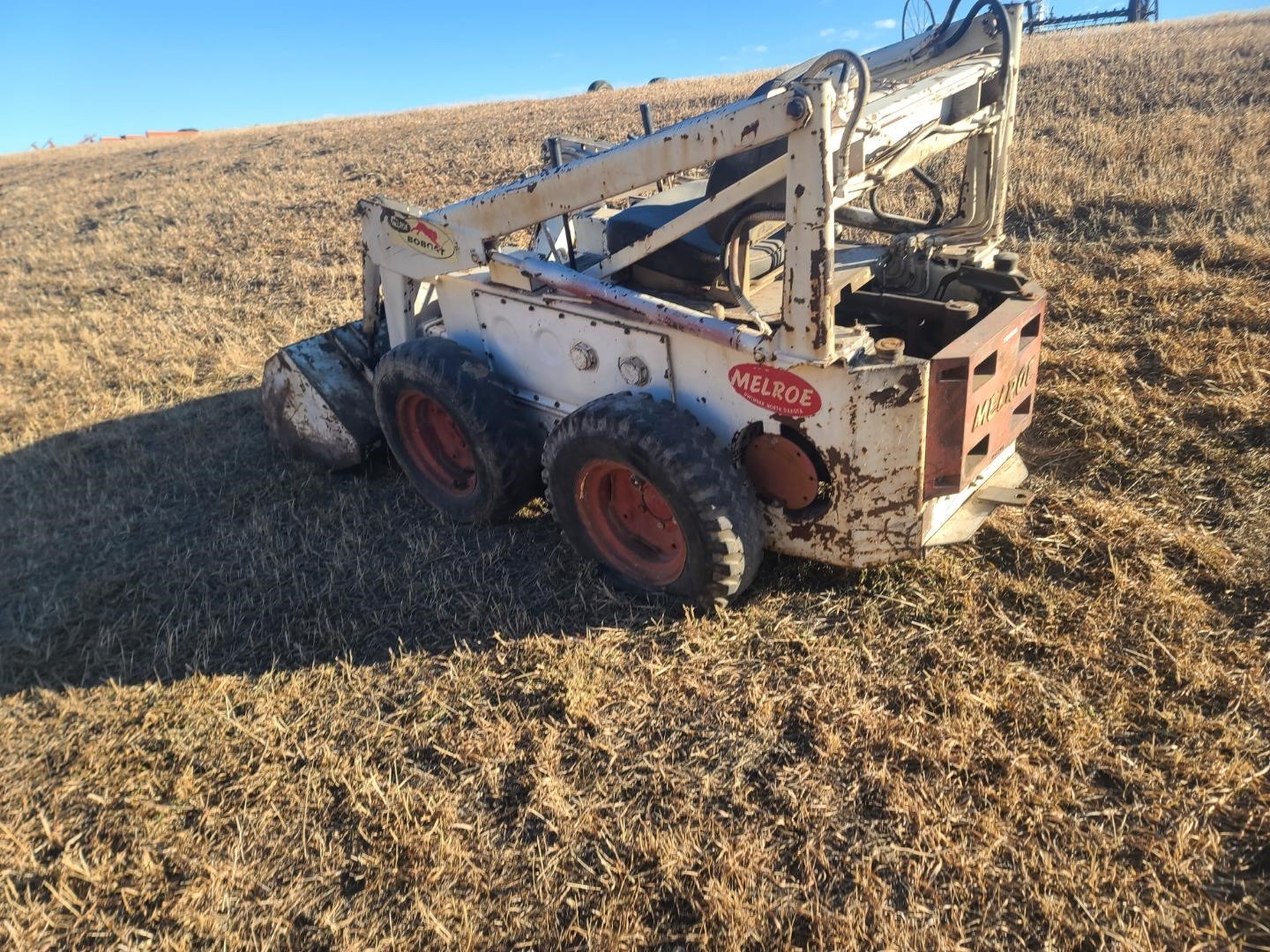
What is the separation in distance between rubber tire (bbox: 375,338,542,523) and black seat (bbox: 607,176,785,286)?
0.91 meters

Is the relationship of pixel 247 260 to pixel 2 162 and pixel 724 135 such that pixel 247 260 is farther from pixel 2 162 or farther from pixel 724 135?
pixel 2 162

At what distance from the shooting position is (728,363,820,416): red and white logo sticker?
10.5 ft

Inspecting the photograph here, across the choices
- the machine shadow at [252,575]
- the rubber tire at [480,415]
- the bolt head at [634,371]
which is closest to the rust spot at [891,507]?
the machine shadow at [252,575]

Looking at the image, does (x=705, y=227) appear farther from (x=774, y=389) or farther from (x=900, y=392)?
(x=900, y=392)

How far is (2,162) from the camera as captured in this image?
2586 cm

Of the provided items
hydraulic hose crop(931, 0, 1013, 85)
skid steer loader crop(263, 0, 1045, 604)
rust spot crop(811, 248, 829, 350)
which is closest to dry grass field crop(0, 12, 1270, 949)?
skid steer loader crop(263, 0, 1045, 604)

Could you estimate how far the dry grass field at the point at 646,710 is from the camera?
8.12ft

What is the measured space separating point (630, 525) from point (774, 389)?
1.03 meters

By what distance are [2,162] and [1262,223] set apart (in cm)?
3132

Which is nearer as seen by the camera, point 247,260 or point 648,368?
point 648,368

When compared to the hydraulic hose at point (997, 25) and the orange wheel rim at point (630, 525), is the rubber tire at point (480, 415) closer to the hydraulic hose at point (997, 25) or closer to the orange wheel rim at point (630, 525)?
the orange wheel rim at point (630, 525)

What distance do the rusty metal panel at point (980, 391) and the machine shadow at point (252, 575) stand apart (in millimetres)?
1276

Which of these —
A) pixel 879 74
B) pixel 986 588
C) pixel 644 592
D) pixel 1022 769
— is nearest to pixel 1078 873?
pixel 1022 769

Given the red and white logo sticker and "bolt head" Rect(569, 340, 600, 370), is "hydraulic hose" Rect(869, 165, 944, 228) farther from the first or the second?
"bolt head" Rect(569, 340, 600, 370)
